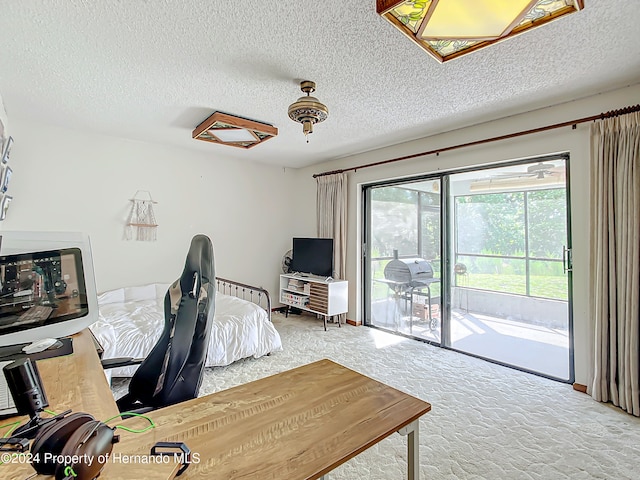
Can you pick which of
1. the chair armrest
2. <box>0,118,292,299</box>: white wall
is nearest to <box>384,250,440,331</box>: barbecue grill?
<box>0,118,292,299</box>: white wall

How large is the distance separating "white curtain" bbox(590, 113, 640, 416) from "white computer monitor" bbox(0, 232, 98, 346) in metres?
3.45

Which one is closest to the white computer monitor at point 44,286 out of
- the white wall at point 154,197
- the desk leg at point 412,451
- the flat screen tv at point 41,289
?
the flat screen tv at point 41,289

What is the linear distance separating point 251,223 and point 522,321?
380 centimetres

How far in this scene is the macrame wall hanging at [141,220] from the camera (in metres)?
3.98

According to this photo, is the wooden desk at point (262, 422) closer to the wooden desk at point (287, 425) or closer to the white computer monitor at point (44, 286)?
the wooden desk at point (287, 425)

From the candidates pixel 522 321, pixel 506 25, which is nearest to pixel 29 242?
pixel 506 25

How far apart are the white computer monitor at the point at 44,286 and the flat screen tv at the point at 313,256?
3.36 m

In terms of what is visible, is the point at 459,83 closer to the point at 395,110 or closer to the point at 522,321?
the point at 395,110

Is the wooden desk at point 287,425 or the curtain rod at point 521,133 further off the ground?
the curtain rod at point 521,133

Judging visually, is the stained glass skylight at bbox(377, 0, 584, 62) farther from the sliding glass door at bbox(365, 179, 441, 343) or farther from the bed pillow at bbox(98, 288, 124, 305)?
the bed pillow at bbox(98, 288, 124, 305)

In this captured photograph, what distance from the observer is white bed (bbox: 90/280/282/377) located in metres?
2.69

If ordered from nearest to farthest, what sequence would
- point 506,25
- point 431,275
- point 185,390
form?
1. point 185,390
2. point 506,25
3. point 431,275

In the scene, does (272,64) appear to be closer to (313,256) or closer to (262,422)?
(262,422)

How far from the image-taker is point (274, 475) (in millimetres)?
802
